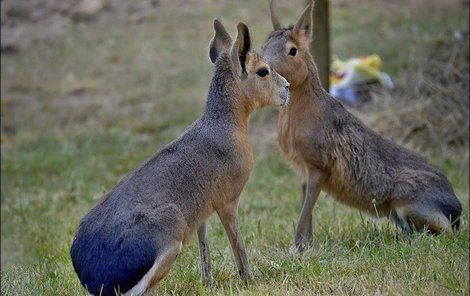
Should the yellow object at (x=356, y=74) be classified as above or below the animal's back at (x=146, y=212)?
below

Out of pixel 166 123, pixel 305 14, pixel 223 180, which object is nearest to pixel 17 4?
pixel 166 123

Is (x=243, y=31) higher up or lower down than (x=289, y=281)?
higher up

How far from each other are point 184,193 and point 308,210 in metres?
1.46

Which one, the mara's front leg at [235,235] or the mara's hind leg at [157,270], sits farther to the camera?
the mara's front leg at [235,235]

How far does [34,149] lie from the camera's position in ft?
33.8

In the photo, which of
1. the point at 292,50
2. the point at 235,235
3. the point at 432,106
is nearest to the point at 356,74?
the point at 432,106

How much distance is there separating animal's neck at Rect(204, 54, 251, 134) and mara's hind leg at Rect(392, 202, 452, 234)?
1465mm

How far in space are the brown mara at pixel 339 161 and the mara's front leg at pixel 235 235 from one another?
35.0 inches

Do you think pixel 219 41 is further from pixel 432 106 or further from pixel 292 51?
pixel 432 106

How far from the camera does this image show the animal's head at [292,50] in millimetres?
6059

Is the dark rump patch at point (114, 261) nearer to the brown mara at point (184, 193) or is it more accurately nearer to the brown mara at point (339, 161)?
the brown mara at point (184, 193)

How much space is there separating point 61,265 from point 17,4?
30.8 feet

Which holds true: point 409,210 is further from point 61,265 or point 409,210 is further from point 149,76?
point 149,76

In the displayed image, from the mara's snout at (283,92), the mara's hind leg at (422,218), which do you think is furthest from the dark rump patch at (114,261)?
the mara's hind leg at (422,218)
